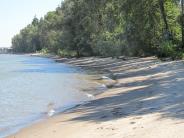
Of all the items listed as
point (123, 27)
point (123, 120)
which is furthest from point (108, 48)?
point (123, 120)

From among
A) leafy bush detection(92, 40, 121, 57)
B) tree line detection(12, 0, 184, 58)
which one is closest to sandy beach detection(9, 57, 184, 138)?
tree line detection(12, 0, 184, 58)

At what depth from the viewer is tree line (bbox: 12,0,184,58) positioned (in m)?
48.7

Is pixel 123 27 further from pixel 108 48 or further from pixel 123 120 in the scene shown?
pixel 123 120

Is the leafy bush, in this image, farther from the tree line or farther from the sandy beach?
the sandy beach

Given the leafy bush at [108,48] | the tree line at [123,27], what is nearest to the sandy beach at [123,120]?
the tree line at [123,27]

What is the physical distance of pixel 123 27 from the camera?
57.8m

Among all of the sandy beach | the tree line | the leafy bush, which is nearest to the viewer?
the sandy beach

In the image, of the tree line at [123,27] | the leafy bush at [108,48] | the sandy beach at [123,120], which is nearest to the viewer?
the sandy beach at [123,120]

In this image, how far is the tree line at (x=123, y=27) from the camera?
4866 centimetres

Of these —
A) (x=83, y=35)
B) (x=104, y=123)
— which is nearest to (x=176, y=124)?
(x=104, y=123)

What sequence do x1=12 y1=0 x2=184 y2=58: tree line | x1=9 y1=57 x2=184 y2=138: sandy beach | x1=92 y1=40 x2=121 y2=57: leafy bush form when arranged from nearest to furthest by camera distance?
1. x1=9 y1=57 x2=184 y2=138: sandy beach
2. x1=12 y1=0 x2=184 y2=58: tree line
3. x1=92 y1=40 x2=121 y2=57: leafy bush

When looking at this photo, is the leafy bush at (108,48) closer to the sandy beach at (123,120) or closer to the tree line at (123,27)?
the tree line at (123,27)

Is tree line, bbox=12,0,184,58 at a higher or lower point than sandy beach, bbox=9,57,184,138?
higher

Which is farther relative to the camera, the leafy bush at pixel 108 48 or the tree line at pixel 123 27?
the leafy bush at pixel 108 48
